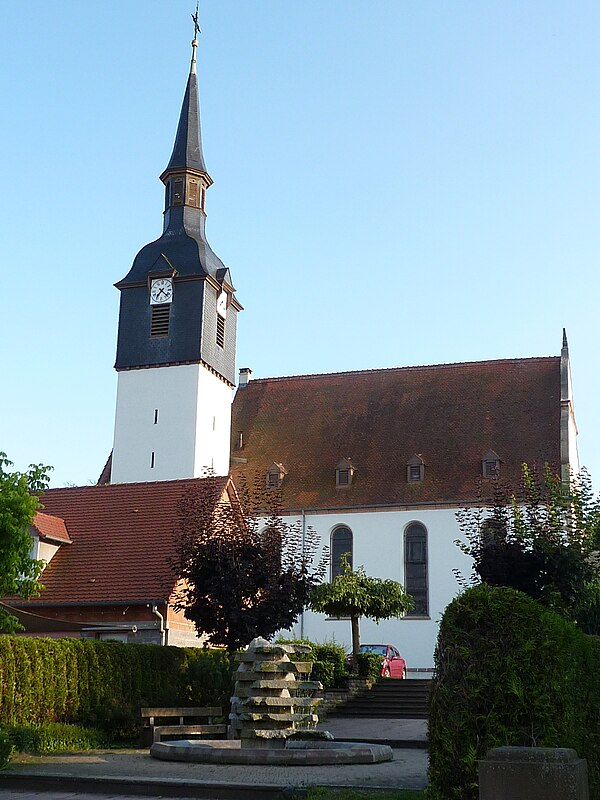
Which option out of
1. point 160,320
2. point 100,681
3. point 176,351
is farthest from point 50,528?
point 160,320

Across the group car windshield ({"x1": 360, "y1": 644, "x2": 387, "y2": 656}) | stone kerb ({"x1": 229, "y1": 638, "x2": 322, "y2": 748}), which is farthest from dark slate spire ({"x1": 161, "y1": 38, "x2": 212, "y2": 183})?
stone kerb ({"x1": 229, "y1": 638, "x2": 322, "y2": 748})

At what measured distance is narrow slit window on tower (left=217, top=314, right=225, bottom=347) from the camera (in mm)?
41531

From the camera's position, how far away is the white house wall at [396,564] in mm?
36219

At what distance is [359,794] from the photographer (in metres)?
9.57

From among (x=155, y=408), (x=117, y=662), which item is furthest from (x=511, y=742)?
(x=155, y=408)

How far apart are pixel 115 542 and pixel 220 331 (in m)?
17.6

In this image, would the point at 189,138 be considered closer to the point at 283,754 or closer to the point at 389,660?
the point at 389,660

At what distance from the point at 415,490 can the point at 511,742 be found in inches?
1206

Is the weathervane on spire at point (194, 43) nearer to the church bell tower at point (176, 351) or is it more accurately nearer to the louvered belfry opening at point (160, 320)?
the church bell tower at point (176, 351)

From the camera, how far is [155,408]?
1572 inches

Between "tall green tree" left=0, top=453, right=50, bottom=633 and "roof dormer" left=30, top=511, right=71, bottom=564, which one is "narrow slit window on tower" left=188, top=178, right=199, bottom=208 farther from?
"tall green tree" left=0, top=453, right=50, bottom=633

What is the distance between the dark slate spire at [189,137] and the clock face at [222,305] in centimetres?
549

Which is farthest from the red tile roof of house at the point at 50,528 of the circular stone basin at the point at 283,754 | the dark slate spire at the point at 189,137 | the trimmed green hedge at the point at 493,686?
the dark slate spire at the point at 189,137

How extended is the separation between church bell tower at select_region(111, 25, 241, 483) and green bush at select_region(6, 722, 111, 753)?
2178 cm
